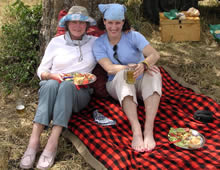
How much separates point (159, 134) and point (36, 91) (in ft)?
6.76

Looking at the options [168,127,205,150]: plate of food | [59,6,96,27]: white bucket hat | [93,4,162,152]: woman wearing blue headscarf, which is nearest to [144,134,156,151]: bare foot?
[93,4,162,152]: woman wearing blue headscarf

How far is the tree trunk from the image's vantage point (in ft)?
13.6

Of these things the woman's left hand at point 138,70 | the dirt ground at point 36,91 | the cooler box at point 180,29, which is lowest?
the dirt ground at point 36,91

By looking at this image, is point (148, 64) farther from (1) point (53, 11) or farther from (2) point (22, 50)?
(2) point (22, 50)

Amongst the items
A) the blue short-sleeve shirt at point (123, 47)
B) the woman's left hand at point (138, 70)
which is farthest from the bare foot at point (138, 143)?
the blue short-sleeve shirt at point (123, 47)

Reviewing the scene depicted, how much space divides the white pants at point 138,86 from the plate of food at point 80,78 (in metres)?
0.25

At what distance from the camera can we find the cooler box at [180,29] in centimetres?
597

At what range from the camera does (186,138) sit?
304cm

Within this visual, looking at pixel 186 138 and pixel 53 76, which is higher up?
pixel 53 76

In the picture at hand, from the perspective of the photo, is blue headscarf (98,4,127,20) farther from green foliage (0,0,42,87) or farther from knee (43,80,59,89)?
green foliage (0,0,42,87)

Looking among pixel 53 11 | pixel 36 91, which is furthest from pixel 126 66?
pixel 36 91

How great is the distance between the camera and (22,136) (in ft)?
11.7

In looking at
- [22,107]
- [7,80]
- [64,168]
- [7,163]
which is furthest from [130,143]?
[7,80]

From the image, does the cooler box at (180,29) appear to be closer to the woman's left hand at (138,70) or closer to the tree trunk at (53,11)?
the tree trunk at (53,11)
